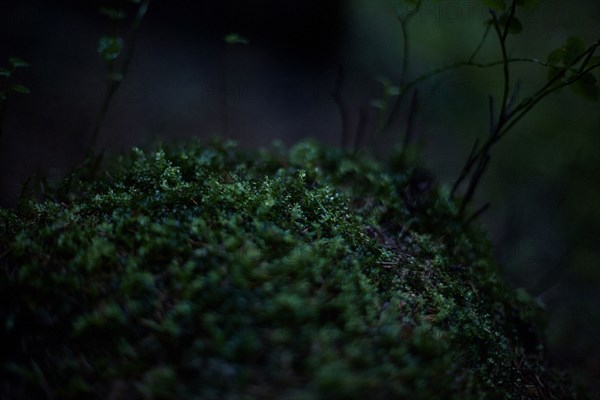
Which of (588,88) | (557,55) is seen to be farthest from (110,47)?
(588,88)

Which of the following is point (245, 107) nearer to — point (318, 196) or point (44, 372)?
point (318, 196)

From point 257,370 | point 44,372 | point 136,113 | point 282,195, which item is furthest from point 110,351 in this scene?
point 136,113

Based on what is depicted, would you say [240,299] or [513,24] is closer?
[240,299]

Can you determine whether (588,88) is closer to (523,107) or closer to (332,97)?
(523,107)

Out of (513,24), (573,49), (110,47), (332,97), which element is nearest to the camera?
(573,49)

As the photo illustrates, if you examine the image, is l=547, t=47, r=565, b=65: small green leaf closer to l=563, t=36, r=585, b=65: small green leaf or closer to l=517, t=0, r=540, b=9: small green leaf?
l=563, t=36, r=585, b=65: small green leaf

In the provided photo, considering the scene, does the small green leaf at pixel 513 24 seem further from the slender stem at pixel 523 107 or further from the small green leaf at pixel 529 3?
the slender stem at pixel 523 107

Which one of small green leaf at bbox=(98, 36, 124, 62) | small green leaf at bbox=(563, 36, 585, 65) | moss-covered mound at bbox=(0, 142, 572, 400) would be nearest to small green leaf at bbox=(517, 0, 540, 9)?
small green leaf at bbox=(563, 36, 585, 65)

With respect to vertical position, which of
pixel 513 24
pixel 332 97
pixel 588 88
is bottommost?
pixel 588 88
